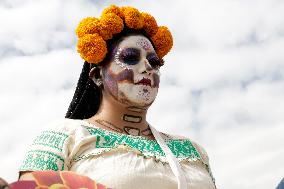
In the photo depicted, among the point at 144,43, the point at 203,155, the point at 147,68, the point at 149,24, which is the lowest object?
the point at 203,155

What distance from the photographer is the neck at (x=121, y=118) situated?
357 cm

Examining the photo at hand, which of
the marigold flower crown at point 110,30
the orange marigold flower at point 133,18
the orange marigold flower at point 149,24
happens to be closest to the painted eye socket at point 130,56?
the marigold flower crown at point 110,30

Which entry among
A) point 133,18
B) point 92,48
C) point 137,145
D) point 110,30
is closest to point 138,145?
point 137,145

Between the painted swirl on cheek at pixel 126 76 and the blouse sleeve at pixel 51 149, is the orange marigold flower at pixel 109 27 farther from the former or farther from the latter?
the blouse sleeve at pixel 51 149

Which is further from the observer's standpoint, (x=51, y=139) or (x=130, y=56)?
(x=130, y=56)

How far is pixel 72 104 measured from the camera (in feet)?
12.9

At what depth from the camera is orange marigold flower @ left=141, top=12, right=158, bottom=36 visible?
13.1 feet

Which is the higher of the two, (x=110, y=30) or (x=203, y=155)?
(x=110, y=30)

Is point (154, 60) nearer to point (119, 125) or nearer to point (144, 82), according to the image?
point (144, 82)

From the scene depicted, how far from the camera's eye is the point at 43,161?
3045 millimetres

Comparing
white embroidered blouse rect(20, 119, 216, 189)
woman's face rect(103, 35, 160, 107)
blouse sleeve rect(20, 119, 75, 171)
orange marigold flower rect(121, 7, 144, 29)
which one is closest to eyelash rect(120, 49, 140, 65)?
woman's face rect(103, 35, 160, 107)

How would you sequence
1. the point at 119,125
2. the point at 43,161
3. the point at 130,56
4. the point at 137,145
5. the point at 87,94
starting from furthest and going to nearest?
the point at 87,94 < the point at 130,56 < the point at 119,125 < the point at 137,145 < the point at 43,161

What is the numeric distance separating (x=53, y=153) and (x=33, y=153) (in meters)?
0.13

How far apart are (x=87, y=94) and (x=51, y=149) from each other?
2.78 feet
